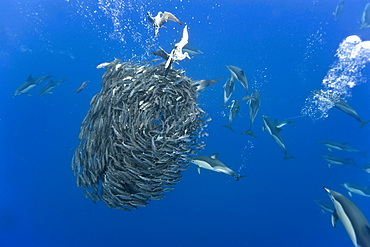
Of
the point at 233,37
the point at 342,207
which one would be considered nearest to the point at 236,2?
the point at 233,37

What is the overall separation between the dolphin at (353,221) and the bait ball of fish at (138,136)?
213cm

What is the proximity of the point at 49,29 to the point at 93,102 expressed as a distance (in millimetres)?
17186

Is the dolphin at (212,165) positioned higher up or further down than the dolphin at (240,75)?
further down

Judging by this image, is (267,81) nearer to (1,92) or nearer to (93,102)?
(93,102)

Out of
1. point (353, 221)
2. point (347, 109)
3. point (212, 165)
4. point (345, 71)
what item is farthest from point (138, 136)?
point (345, 71)

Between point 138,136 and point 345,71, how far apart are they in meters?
19.7

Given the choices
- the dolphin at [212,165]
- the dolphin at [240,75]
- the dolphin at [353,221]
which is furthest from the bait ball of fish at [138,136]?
the dolphin at [353,221]

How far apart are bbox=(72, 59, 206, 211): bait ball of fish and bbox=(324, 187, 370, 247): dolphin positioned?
2.13 metres

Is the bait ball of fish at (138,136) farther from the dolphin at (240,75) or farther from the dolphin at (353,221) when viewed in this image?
the dolphin at (353,221)

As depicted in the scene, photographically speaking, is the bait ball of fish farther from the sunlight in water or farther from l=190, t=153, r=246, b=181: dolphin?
the sunlight in water

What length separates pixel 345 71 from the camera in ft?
59.3

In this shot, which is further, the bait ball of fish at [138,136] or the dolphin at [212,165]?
the dolphin at [212,165]

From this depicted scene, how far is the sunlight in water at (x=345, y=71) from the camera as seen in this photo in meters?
17.0

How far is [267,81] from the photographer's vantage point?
16688 millimetres
